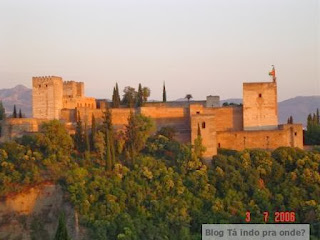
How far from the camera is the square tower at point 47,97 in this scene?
109 feet

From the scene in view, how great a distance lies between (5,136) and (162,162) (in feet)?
22.0

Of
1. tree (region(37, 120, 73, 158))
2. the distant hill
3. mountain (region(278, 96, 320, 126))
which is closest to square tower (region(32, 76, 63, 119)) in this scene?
tree (region(37, 120, 73, 158))

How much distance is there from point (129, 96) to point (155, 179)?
8.02 meters

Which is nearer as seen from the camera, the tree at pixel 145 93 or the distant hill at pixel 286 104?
the tree at pixel 145 93

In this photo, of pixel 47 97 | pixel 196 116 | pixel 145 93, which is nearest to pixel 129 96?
pixel 145 93

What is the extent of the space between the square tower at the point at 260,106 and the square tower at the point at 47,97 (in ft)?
27.4

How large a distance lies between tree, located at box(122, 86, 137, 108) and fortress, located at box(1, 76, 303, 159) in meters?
0.84

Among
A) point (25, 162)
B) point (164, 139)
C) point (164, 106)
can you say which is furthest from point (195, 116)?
point (25, 162)

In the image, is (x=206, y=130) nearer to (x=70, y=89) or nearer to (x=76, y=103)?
(x=76, y=103)

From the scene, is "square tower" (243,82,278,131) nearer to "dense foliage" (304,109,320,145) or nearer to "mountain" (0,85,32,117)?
"dense foliage" (304,109,320,145)

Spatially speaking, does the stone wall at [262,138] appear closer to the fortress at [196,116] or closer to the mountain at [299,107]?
the fortress at [196,116]

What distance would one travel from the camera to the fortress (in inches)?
1197
